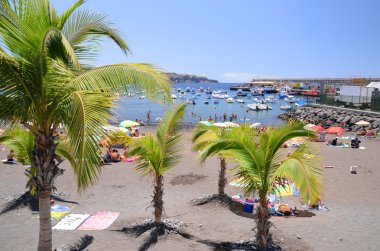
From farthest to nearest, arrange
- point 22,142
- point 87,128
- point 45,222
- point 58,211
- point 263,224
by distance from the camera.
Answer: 1. point 58,211
2. point 22,142
3. point 263,224
4. point 45,222
5. point 87,128

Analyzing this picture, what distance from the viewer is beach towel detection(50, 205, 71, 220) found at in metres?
9.85

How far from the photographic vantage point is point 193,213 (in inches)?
414

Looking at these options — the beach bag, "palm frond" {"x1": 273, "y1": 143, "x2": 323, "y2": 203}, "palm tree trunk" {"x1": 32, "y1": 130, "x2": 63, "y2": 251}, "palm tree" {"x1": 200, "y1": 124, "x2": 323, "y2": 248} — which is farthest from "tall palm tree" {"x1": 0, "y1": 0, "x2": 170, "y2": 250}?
the beach bag

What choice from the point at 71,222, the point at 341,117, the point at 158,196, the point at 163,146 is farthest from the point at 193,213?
the point at 341,117

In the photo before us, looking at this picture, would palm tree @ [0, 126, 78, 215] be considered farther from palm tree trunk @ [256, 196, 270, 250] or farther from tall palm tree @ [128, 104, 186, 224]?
palm tree trunk @ [256, 196, 270, 250]

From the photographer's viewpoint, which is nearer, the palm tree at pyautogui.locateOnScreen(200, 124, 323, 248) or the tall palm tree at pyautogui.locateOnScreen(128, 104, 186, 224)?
the palm tree at pyautogui.locateOnScreen(200, 124, 323, 248)

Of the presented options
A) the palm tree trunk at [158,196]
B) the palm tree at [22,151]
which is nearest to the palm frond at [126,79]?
the palm tree trunk at [158,196]

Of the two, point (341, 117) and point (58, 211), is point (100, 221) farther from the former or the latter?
point (341, 117)

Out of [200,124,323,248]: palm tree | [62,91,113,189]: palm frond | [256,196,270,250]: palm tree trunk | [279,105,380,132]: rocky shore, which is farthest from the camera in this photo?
[279,105,380,132]: rocky shore

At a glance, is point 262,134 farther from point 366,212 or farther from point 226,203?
point 366,212

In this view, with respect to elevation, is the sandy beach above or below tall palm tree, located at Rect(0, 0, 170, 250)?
below

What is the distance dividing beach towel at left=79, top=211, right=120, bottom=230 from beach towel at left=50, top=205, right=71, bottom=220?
0.90 m

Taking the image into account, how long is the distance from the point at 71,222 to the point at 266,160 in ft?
19.0

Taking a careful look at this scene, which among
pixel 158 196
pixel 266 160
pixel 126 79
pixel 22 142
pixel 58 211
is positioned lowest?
pixel 58 211
